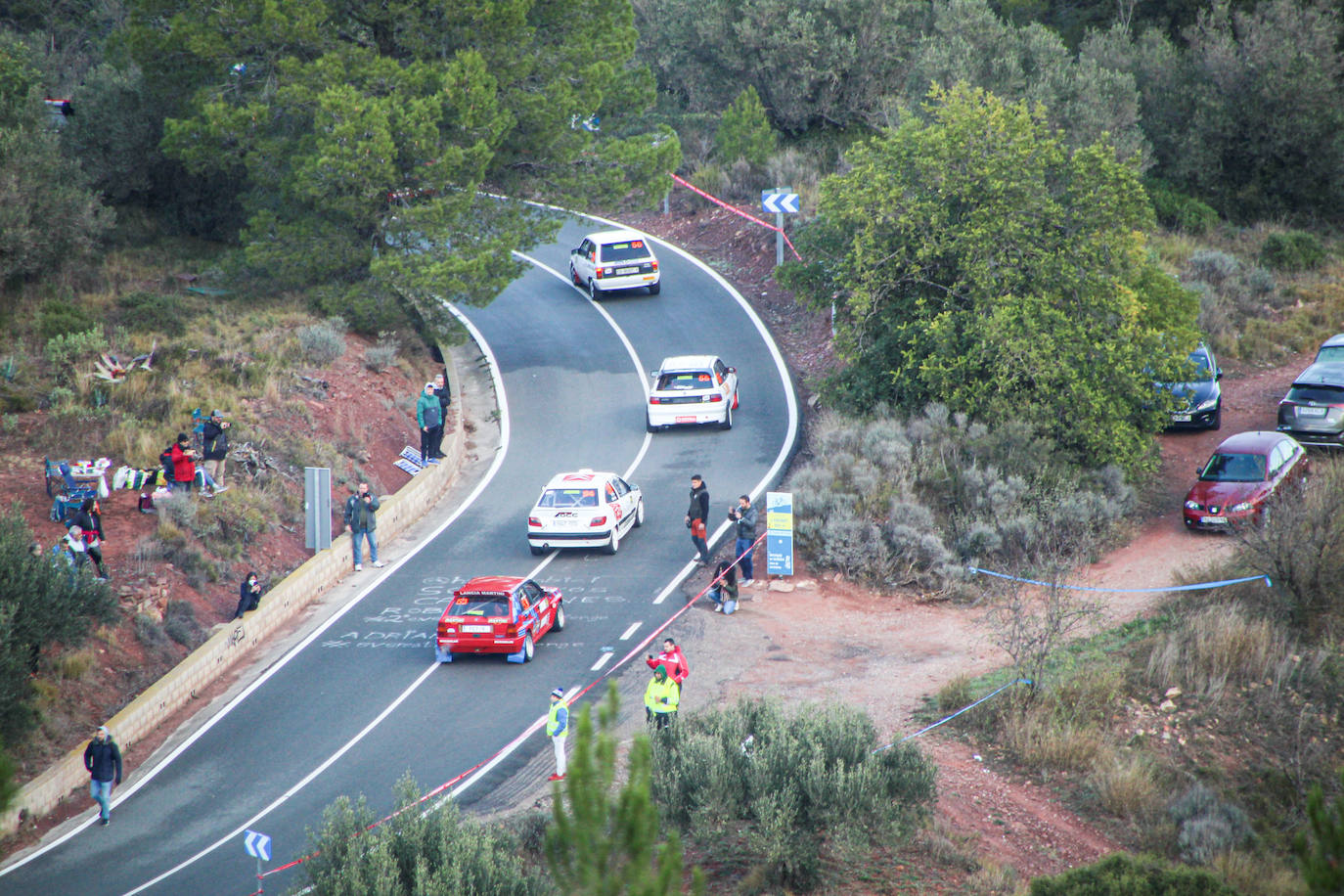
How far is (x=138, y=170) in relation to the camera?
33844 mm

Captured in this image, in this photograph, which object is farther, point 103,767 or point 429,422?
point 429,422

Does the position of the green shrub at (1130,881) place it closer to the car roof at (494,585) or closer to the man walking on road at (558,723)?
the man walking on road at (558,723)

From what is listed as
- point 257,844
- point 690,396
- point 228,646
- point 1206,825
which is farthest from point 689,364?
point 257,844

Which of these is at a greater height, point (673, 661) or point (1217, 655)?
point (673, 661)

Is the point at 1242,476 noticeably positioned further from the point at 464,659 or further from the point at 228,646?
the point at 228,646

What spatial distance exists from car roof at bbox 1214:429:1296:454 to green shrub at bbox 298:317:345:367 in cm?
1874

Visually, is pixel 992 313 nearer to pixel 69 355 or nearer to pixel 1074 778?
pixel 1074 778

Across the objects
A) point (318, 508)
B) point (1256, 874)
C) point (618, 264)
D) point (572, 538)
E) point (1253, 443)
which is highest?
point (618, 264)

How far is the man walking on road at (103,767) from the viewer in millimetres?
14555

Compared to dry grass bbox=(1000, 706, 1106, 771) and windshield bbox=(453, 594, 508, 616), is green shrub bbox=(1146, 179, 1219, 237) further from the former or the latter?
windshield bbox=(453, 594, 508, 616)

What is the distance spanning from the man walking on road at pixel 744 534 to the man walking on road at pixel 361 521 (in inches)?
262

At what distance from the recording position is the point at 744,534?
20.6 m

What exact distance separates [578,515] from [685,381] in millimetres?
6767

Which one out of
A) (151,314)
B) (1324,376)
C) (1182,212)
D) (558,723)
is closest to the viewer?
(558,723)
